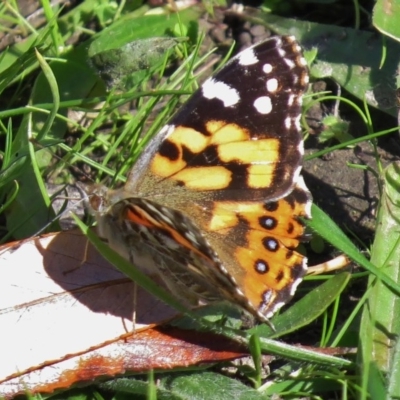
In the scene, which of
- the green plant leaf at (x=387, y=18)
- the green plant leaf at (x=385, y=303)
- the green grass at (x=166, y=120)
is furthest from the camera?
the green plant leaf at (x=387, y=18)

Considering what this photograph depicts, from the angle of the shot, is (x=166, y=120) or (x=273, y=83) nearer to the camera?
(x=273, y=83)

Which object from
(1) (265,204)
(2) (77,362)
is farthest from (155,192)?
(2) (77,362)

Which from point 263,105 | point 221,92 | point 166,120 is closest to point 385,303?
point 263,105

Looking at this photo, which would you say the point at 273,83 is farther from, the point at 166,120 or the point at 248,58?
the point at 166,120

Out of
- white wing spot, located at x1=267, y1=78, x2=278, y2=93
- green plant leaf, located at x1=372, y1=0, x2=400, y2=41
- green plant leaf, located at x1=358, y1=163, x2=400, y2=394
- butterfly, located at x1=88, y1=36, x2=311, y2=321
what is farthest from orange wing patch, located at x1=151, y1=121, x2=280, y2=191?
green plant leaf, located at x1=372, y1=0, x2=400, y2=41

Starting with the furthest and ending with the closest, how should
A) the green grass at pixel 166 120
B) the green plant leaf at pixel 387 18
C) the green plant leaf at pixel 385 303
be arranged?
the green plant leaf at pixel 387 18, the green grass at pixel 166 120, the green plant leaf at pixel 385 303

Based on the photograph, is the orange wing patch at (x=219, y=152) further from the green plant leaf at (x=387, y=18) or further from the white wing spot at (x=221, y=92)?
the green plant leaf at (x=387, y=18)

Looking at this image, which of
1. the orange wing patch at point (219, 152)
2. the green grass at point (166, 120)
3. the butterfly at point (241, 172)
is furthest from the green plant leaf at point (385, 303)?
the orange wing patch at point (219, 152)
